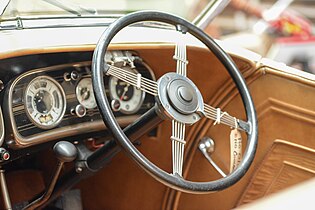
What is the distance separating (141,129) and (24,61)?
1.25 feet

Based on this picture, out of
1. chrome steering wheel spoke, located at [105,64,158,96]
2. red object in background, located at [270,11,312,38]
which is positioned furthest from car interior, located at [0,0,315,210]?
red object in background, located at [270,11,312,38]

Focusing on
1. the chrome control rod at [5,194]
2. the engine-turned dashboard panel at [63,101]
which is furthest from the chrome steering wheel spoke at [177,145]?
the chrome control rod at [5,194]

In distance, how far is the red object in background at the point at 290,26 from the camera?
18.0ft

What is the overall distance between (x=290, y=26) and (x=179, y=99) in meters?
4.37

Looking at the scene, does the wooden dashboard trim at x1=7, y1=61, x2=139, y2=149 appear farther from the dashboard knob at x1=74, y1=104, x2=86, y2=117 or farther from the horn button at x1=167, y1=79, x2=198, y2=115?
the horn button at x1=167, y1=79, x2=198, y2=115

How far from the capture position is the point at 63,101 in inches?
66.0

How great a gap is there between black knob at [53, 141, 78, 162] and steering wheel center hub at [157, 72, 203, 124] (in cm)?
33

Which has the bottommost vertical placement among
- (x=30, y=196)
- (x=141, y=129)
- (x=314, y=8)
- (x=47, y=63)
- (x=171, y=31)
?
(x=30, y=196)

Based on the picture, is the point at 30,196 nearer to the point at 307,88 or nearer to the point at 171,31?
the point at 171,31

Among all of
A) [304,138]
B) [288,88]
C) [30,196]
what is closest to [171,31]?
[288,88]

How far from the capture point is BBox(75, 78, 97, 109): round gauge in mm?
1714

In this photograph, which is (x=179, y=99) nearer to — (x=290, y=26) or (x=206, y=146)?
(x=206, y=146)

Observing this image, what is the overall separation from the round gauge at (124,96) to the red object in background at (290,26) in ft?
12.7

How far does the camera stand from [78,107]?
1.70 meters
